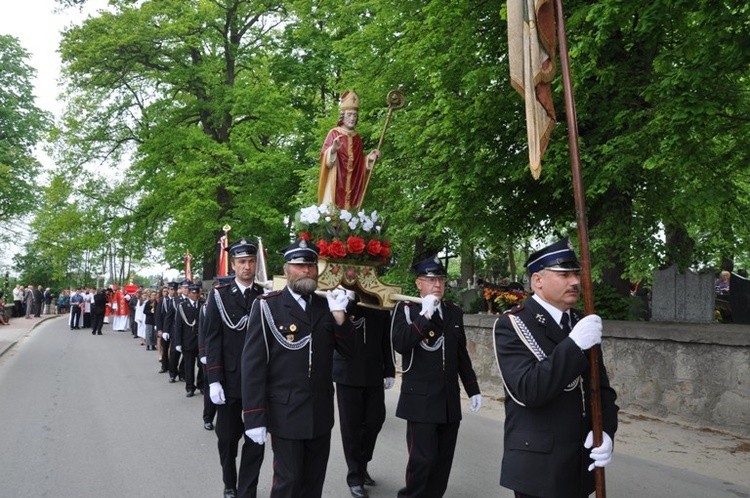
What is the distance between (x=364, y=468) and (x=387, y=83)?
11.4 meters

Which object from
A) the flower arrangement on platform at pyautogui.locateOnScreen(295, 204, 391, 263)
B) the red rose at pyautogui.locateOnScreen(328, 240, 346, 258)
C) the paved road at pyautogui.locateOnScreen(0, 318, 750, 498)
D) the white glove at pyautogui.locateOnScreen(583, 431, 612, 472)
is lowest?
the paved road at pyautogui.locateOnScreen(0, 318, 750, 498)

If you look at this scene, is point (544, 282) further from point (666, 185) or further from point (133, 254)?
point (133, 254)

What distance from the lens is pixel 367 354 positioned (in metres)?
6.48

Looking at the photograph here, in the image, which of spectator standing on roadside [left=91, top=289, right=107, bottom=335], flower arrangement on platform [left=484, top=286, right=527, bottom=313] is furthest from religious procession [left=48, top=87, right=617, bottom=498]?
spectator standing on roadside [left=91, top=289, right=107, bottom=335]

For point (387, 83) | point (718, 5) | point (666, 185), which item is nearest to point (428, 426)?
point (718, 5)

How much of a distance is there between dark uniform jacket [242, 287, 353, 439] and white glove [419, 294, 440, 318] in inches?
33.4

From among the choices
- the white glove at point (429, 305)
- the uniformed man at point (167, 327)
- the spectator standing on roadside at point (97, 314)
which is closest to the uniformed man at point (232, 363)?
the white glove at point (429, 305)

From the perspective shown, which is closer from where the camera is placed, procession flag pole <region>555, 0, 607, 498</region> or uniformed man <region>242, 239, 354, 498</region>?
procession flag pole <region>555, 0, 607, 498</region>

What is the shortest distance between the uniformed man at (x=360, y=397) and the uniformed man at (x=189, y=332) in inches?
229

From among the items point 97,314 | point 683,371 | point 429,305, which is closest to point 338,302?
point 429,305

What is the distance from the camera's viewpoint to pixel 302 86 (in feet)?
85.5

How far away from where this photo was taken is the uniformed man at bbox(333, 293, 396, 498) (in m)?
6.20

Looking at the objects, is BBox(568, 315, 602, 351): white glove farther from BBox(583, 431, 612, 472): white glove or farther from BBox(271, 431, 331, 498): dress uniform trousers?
BBox(271, 431, 331, 498): dress uniform trousers

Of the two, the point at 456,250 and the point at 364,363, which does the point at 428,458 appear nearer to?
the point at 364,363
